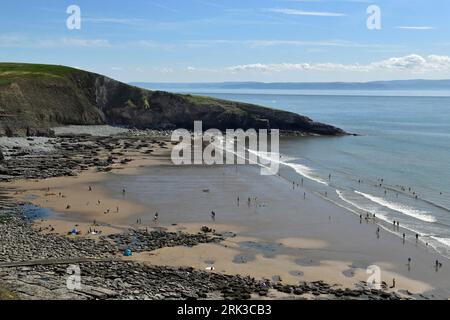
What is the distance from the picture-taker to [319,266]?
3284 centimetres

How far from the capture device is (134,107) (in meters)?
119

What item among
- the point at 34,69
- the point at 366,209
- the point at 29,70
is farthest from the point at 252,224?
the point at 34,69

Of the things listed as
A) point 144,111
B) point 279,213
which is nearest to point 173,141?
point 144,111

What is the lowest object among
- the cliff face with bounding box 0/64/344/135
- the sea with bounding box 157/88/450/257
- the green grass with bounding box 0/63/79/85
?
the sea with bounding box 157/88/450/257

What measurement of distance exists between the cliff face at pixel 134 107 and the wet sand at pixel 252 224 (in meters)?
50.2

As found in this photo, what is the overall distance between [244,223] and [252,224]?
729 millimetres

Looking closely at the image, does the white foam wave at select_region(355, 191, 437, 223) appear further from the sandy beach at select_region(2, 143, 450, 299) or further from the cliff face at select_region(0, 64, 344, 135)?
the cliff face at select_region(0, 64, 344, 135)

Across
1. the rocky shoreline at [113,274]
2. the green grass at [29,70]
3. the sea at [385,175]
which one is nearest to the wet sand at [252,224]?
the rocky shoreline at [113,274]

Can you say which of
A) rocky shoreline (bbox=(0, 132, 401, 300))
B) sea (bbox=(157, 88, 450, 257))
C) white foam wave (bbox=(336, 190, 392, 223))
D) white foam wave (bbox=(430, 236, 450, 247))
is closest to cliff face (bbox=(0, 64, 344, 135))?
sea (bbox=(157, 88, 450, 257))

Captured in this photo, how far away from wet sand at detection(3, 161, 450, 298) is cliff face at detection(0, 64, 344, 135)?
1976 inches

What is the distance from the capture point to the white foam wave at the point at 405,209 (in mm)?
45438

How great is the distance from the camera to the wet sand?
3189 centimetres

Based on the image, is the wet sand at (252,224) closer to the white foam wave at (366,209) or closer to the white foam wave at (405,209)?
the white foam wave at (366,209)

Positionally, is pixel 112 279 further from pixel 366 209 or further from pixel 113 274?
pixel 366 209
